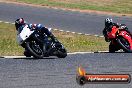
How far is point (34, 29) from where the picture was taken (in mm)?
16094

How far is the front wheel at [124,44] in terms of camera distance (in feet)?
59.1

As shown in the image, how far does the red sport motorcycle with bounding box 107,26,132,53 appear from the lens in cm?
1818

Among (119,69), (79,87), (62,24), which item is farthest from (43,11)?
(79,87)

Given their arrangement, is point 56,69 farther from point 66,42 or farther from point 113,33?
point 66,42

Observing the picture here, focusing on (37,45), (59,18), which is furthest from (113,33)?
(59,18)

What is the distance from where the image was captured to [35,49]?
15.7 metres

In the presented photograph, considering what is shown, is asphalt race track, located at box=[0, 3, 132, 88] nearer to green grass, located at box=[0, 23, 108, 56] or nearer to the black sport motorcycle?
the black sport motorcycle

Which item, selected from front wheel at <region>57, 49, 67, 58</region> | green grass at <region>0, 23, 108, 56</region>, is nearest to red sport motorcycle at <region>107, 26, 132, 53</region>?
green grass at <region>0, 23, 108, 56</region>

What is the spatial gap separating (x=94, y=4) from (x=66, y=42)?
47.2 feet

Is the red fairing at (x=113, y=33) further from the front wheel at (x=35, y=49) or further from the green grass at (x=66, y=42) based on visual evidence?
the front wheel at (x=35, y=49)

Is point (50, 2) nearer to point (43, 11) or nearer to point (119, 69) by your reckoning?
point (43, 11)

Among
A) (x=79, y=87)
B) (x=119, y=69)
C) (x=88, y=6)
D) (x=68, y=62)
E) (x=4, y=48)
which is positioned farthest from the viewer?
(x=88, y=6)

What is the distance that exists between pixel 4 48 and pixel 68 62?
4290 millimetres

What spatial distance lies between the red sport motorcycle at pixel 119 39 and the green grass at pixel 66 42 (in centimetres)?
140
